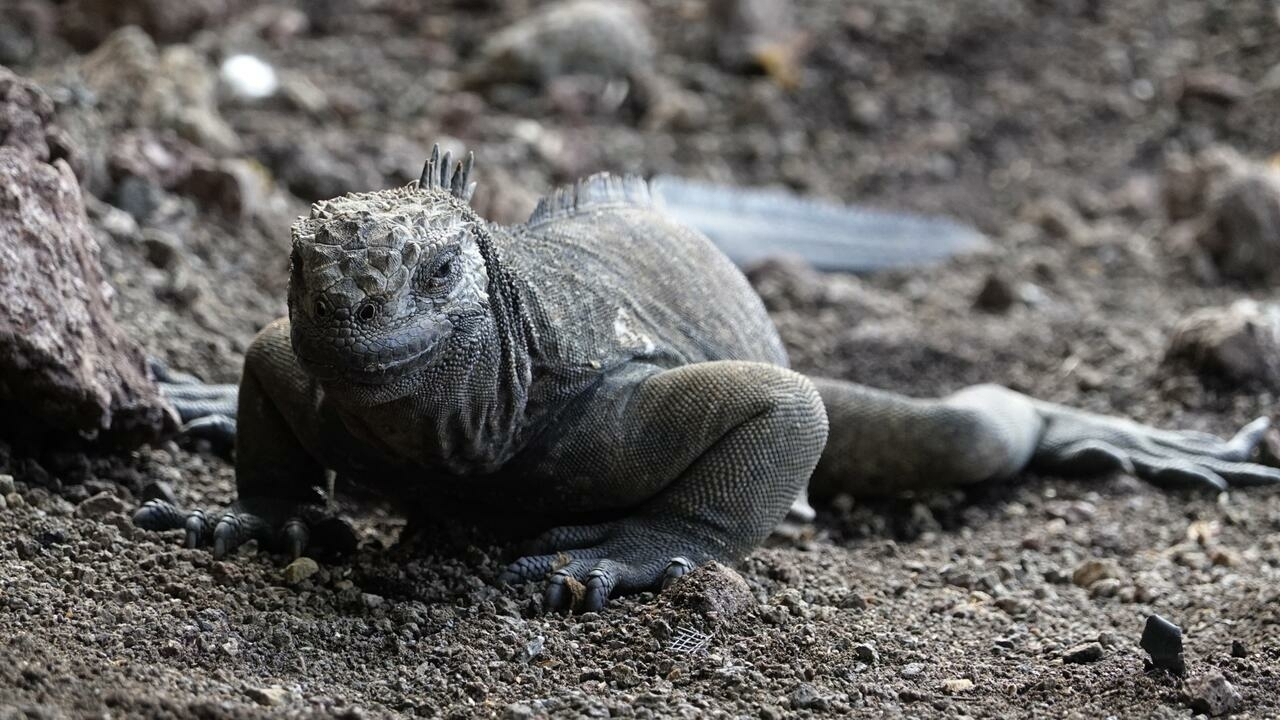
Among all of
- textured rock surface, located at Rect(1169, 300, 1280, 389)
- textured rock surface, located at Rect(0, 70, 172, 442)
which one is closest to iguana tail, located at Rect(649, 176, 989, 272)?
textured rock surface, located at Rect(1169, 300, 1280, 389)

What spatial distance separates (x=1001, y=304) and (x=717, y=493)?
6.42 metres

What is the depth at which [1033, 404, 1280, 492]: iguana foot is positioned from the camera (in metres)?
8.35

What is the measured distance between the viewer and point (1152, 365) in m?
10.2

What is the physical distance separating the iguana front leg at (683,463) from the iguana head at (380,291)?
863 mm

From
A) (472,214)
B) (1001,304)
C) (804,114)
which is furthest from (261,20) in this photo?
(472,214)

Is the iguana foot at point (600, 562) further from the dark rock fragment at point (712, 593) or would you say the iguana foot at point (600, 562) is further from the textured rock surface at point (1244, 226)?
the textured rock surface at point (1244, 226)

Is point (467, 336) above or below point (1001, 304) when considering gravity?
above

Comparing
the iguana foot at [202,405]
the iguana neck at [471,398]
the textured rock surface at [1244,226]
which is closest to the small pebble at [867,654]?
the iguana neck at [471,398]

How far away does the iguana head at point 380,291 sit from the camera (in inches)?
195

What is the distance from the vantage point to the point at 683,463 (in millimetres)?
6070

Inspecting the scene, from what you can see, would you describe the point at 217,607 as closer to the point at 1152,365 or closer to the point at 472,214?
the point at 472,214

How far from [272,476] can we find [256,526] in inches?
14.0

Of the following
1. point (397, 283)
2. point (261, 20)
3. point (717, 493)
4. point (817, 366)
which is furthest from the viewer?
point (261, 20)

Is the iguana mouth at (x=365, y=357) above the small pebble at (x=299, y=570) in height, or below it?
above
